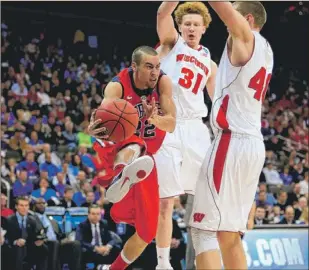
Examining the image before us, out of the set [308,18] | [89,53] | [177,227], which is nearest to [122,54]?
[89,53]

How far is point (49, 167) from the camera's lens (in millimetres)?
12531

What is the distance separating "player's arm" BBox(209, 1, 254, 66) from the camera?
15.4 ft

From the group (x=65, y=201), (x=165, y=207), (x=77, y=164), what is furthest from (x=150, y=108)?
(x=77, y=164)

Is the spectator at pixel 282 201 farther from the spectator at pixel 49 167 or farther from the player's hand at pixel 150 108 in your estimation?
the player's hand at pixel 150 108

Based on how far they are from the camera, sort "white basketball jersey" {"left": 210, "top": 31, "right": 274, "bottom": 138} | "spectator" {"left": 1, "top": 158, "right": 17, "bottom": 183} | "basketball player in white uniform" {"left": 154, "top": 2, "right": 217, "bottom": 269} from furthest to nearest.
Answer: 1. "spectator" {"left": 1, "top": 158, "right": 17, "bottom": 183}
2. "basketball player in white uniform" {"left": 154, "top": 2, "right": 217, "bottom": 269}
3. "white basketball jersey" {"left": 210, "top": 31, "right": 274, "bottom": 138}

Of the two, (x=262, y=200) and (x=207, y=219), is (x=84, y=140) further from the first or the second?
(x=207, y=219)

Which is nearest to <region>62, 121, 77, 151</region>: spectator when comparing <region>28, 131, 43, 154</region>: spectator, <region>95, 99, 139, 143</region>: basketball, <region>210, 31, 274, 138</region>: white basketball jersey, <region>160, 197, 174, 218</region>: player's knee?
<region>28, 131, 43, 154</region>: spectator

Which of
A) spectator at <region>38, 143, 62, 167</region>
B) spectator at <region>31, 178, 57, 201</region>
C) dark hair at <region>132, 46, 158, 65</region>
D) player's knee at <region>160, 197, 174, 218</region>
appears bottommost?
spectator at <region>31, 178, 57, 201</region>

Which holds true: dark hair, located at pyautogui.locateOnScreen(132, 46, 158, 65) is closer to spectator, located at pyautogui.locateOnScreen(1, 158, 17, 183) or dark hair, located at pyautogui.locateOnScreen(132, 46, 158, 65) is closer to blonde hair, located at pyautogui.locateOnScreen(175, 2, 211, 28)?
blonde hair, located at pyautogui.locateOnScreen(175, 2, 211, 28)

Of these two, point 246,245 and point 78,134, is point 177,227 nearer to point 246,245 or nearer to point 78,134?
point 246,245

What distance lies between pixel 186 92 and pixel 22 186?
5274 mm

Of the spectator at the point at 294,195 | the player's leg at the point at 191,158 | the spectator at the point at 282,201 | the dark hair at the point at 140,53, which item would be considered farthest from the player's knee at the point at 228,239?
the spectator at the point at 294,195

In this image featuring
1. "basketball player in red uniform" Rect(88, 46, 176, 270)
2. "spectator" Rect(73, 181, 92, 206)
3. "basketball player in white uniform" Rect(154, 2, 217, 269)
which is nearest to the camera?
"basketball player in red uniform" Rect(88, 46, 176, 270)

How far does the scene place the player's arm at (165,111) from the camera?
5319 mm
